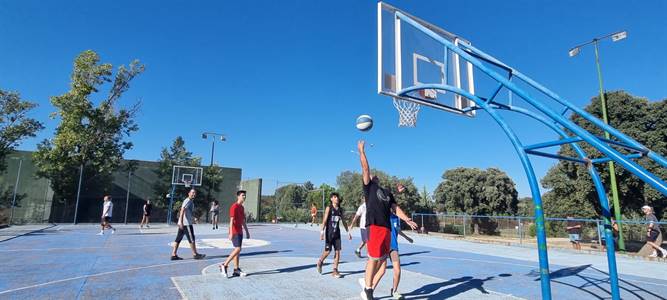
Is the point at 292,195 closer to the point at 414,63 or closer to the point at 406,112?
the point at 406,112

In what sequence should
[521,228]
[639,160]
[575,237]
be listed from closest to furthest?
[575,237] → [639,160] → [521,228]

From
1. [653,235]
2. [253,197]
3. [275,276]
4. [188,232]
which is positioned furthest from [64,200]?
[653,235]

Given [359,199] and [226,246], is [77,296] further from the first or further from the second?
[359,199]

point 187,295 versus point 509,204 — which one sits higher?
point 509,204

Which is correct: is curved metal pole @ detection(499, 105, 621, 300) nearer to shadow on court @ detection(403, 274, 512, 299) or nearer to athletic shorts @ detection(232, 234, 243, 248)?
shadow on court @ detection(403, 274, 512, 299)

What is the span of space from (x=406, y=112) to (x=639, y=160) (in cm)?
1489

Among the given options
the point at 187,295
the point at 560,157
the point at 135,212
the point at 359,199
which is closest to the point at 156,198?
the point at 135,212

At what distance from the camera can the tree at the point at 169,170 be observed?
A: 34500 mm

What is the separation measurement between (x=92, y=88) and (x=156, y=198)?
1115cm

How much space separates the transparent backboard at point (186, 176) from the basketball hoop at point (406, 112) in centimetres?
2277

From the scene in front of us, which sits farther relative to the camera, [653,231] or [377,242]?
[653,231]

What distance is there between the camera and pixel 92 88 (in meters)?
29.6

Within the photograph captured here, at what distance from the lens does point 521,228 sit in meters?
18.5

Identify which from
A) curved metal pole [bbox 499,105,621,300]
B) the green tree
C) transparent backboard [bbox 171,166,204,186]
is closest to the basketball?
curved metal pole [bbox 499,105,621,300]
